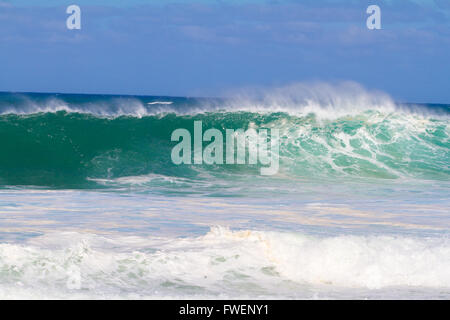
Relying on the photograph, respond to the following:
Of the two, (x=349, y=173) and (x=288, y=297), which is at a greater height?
(x=349, y=173)

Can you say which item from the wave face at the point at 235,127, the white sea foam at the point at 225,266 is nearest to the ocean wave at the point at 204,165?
the wave face at the point at 235,127

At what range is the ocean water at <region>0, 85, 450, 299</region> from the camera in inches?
279

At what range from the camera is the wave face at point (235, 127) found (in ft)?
54.6

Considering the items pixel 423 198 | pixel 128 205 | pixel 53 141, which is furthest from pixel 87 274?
pixel 53 141

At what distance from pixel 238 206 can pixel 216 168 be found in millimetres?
5560

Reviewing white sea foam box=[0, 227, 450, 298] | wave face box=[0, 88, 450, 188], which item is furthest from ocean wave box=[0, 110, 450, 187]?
white sea foam box=[0, 227, 450, 298]

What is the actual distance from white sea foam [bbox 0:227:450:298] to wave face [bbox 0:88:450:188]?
23.4 ft

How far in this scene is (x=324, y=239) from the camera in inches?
327
